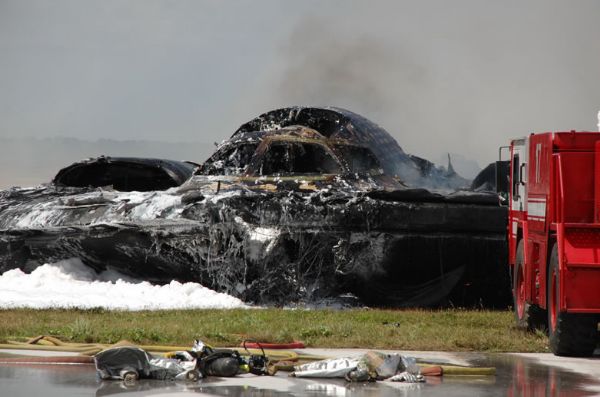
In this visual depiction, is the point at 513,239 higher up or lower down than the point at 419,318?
higher up

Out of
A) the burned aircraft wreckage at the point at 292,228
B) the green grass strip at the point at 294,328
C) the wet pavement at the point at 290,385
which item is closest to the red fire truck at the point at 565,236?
the green grass strip at the point at 294,328

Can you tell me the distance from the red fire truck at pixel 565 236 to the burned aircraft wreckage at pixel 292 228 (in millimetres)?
2545

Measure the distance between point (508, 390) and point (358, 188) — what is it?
26.3ft

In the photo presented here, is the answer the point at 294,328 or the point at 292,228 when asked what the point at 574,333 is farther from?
the point at 292,228

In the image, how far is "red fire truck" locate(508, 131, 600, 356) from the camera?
1040cm

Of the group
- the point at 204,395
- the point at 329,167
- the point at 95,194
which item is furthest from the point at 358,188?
the point at 204,395

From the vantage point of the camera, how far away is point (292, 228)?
49.9 feet

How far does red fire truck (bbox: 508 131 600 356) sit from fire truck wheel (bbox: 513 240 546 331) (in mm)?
402

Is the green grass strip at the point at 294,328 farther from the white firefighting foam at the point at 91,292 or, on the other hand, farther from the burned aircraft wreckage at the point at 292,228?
A: the white firefighting foam at the point at 91,292

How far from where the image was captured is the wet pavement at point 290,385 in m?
7.82

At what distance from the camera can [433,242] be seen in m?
15.0

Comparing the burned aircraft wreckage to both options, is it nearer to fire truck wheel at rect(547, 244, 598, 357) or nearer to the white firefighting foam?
the white firefighting foam

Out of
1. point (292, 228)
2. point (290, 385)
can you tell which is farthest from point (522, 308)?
point (290, 385)

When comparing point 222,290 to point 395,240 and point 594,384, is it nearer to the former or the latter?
point 395,240
